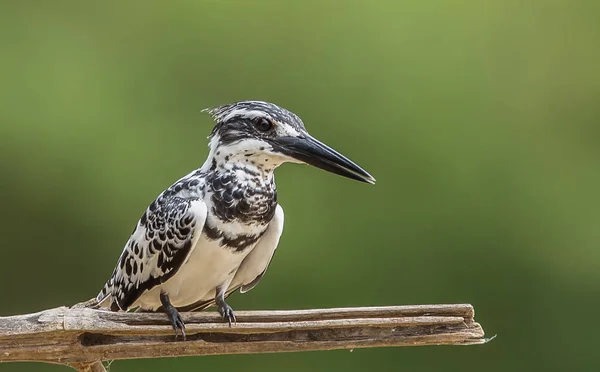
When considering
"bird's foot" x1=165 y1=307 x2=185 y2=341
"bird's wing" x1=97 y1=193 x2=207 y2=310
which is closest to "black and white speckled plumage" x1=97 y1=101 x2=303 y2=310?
"bird's wing" x1=97 y1=193 x2=207 y2=310

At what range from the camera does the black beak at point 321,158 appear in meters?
1.08

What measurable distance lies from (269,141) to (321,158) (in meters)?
0.08

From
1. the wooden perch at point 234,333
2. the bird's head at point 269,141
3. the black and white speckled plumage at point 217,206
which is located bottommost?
the wooden perch at point 234,333

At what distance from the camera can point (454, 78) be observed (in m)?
2.03

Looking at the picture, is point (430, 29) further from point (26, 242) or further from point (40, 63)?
point (26, 242)

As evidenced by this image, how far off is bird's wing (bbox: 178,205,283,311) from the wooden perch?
0.20 m

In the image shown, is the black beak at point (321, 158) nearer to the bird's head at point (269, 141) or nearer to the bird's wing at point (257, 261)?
the bird's head at point (269, 141)

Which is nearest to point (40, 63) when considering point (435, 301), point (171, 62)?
point (171, 62)

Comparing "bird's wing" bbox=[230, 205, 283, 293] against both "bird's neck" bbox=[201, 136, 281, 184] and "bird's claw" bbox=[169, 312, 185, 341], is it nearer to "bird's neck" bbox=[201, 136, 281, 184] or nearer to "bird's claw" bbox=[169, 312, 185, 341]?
"bird's neck" bbox=[201, 136, 281, 184]

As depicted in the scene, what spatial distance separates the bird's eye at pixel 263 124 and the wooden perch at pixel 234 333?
26cm

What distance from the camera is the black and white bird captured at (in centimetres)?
111

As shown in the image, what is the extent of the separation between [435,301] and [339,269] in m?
0.25

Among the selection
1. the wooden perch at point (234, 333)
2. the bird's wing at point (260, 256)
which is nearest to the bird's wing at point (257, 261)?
the bird's wing at point (260, 256)

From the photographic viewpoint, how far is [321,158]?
3.56ft
